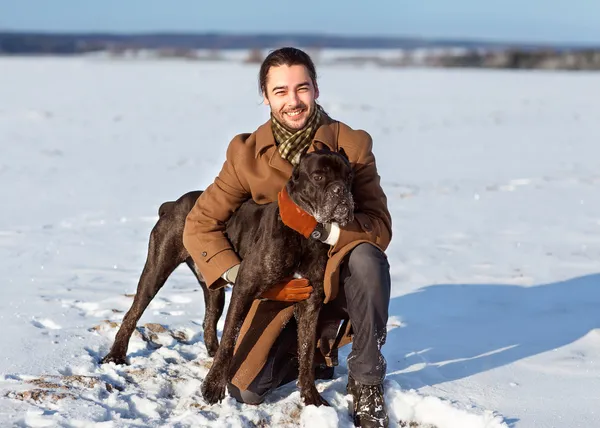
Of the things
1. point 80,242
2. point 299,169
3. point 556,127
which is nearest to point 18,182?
point 80,242

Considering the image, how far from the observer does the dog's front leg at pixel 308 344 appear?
12.3ft

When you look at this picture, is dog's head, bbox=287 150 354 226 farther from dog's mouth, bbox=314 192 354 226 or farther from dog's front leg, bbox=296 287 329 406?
dog's front leg, bbox=296 287 329 406

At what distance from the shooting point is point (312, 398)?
3.76 m

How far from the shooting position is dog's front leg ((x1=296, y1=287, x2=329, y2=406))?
375 centimetres

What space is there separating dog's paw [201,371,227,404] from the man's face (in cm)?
124

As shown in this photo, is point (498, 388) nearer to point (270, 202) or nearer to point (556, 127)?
point (270, 202)

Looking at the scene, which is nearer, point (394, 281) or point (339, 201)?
point (339, 201)

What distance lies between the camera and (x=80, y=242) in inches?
287

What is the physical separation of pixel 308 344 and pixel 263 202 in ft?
2.38

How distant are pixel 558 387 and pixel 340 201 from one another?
1.68 m

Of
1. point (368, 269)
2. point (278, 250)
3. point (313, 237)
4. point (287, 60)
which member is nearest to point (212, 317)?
point (278, 250)

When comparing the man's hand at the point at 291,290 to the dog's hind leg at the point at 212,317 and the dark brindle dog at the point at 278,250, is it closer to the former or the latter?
the dark brindle dog at the point at 278,250

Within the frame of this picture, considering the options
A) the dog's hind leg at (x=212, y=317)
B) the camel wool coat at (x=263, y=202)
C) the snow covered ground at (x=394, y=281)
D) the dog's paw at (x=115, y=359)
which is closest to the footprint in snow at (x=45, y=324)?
the snow covered ground at (x=394, y=281)

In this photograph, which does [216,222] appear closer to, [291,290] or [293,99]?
[291,290]
